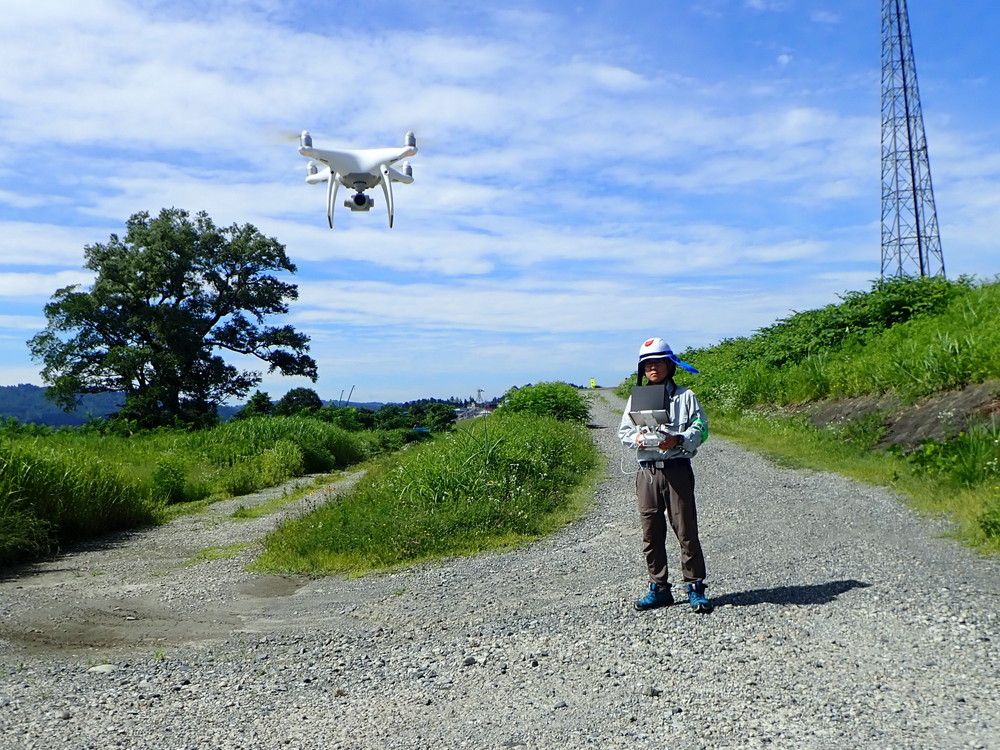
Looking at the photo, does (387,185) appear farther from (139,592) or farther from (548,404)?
(548,404)

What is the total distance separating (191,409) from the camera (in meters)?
35.9

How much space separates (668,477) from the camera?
20.0ft

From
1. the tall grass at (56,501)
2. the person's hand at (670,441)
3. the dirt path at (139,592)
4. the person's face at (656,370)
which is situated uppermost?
the person's face at (656,370)

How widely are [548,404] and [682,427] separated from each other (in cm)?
1886

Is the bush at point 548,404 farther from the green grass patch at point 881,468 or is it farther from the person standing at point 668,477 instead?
the person standing at point 668,477

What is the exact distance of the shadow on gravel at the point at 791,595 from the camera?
6.10m

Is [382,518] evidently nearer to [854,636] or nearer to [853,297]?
[854,636]

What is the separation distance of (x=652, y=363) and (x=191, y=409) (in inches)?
1293

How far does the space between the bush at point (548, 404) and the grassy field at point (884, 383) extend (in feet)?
12.5

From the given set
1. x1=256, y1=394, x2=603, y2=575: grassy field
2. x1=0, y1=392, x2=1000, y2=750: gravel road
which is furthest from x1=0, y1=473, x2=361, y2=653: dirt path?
x1=256, y1=394, x2=603, y2=575: grassy field

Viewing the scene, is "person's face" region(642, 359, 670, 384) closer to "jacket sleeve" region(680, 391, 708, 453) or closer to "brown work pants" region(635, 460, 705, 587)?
"jacket sleeve" region(680, 391, 708, 453)

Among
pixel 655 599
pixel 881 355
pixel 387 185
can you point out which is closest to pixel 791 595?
pixel 655 599

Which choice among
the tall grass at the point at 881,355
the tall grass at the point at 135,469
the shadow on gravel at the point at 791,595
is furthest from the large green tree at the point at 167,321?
the shadow on gravel at the point at 791,595

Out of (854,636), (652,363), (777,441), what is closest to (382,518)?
(652,363)
